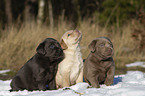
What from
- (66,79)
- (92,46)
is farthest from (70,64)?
(92,46)

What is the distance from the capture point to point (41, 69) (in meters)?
3.83

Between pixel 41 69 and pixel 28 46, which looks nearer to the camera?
pixel 41 69

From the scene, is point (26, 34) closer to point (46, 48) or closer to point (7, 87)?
point (7, 87)

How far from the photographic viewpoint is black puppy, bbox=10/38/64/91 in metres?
3.84

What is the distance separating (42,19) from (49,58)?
9911 mm

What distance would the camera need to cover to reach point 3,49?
768 cm

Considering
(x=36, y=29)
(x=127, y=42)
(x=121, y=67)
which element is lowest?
(x=121, y=67)

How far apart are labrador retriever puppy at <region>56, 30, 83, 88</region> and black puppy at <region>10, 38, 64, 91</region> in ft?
0.48

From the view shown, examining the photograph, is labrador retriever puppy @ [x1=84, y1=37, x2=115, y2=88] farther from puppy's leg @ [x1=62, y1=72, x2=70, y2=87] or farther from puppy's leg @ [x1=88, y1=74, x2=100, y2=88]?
puppy's leg @ [x1=62, y1=72, x2=70, y2=87]

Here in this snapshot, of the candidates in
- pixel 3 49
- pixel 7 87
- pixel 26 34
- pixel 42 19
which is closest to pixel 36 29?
pixel 26 34

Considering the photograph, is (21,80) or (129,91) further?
(21,80)

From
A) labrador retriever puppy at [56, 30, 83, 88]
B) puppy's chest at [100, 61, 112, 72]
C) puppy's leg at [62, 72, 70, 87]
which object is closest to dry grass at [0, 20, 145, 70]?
labrador retriever puppy at [56, 30, 83, 88]

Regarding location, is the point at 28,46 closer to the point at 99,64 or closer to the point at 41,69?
the point at 41,69

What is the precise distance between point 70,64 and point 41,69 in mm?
548
